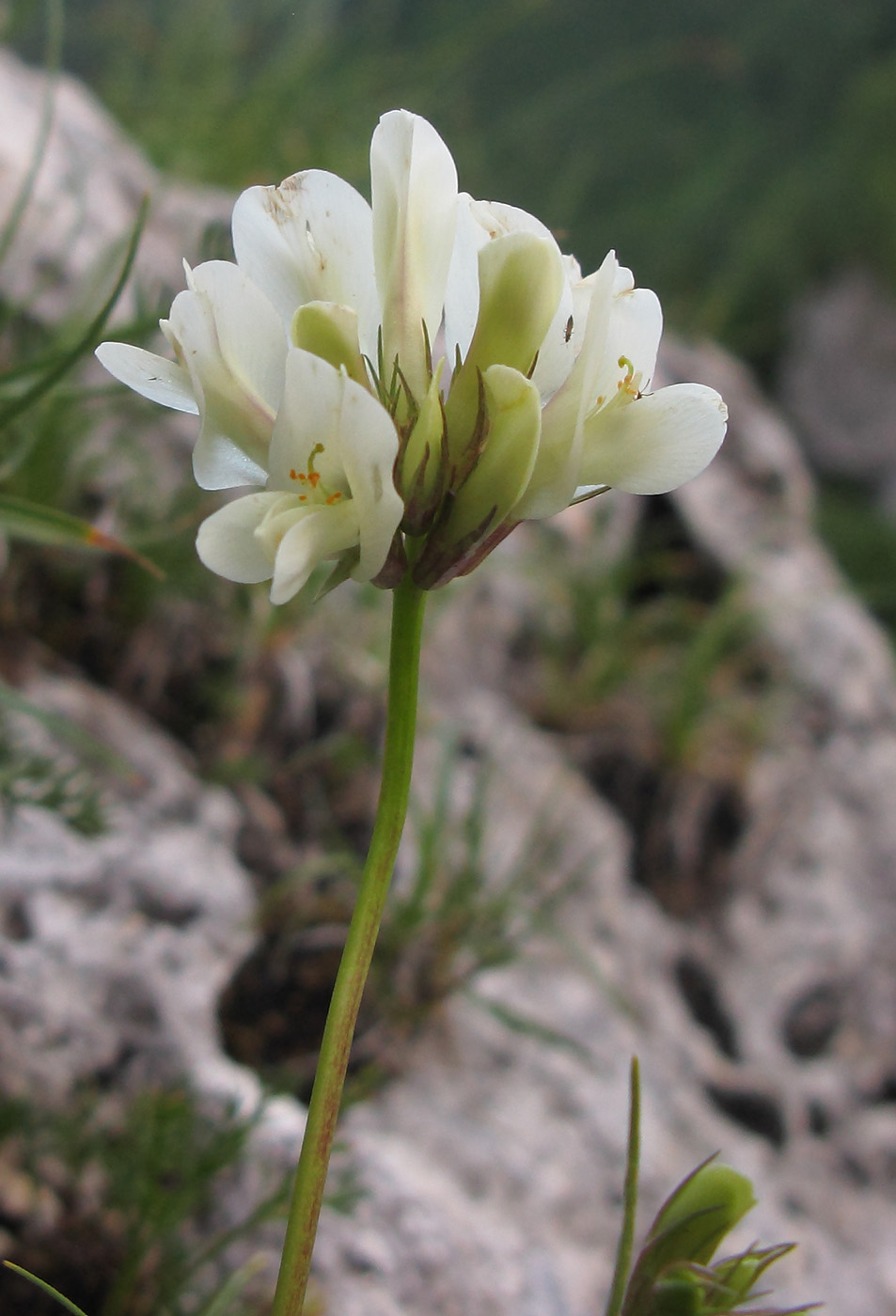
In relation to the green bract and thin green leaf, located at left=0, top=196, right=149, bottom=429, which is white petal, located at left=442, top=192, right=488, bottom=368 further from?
thin green leaf, located at left=0, top=196, right=149, bottom=429

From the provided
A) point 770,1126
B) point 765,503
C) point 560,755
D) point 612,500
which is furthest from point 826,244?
point 770,1126

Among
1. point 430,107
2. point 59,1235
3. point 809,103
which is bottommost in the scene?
point 59,1235

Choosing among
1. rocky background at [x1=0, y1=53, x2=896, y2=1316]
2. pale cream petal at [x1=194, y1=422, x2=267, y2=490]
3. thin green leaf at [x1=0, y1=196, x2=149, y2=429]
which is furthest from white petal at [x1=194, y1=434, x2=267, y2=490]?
rocky background at [x1=0, y1=53, x2=896, y2=1316]

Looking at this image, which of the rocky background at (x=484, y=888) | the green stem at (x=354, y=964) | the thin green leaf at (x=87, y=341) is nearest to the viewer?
the green stem at (x=354, y=964)

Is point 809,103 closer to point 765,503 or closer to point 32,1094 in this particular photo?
point 765,503

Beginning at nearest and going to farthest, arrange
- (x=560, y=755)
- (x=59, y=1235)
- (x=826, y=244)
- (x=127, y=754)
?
(x=59, y=1235)
(x=127, y=754)
(x=560, y=755)
(x=826, y=244)

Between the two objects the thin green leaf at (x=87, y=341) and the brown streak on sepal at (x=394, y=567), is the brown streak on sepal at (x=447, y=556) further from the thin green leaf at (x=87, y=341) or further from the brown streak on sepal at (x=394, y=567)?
the thin green leaf at (x=87, y=341)

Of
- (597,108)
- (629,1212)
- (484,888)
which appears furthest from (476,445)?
(597,108)

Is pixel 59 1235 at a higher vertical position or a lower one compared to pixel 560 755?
lower

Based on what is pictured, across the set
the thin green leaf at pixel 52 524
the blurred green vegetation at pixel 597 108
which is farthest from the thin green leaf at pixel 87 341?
the blurred green vegetation at pixel 597 108
